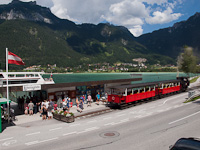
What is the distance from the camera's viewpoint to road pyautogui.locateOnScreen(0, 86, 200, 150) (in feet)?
31.0

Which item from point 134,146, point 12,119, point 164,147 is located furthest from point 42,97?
point 164,147

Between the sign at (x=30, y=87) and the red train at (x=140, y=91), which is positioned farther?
the red train at (x=140, y=91)

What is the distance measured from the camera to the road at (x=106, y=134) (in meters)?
9.46

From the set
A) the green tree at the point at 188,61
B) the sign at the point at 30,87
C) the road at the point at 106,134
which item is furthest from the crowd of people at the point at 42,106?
the green tree at the point at 188,61

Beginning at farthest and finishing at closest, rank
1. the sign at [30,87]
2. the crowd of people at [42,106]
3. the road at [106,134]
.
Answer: the sign at [30,87] < the crowd of people at [42,106] < the road at [106,134]

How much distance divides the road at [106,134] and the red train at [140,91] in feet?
17.9

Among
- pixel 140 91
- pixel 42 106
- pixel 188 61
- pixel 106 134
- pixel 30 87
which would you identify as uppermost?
pixel 188 61

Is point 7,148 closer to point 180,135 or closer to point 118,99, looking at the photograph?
point 180,135

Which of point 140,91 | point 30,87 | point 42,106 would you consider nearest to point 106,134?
point 42,106

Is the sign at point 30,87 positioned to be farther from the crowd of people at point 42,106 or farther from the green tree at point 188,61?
the green tree at point 188,61

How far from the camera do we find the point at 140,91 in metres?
22.9

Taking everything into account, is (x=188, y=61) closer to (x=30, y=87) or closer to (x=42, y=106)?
(x=42, y=106)

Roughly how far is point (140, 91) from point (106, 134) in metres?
13.0

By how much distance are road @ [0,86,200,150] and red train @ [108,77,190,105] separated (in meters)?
5.44
